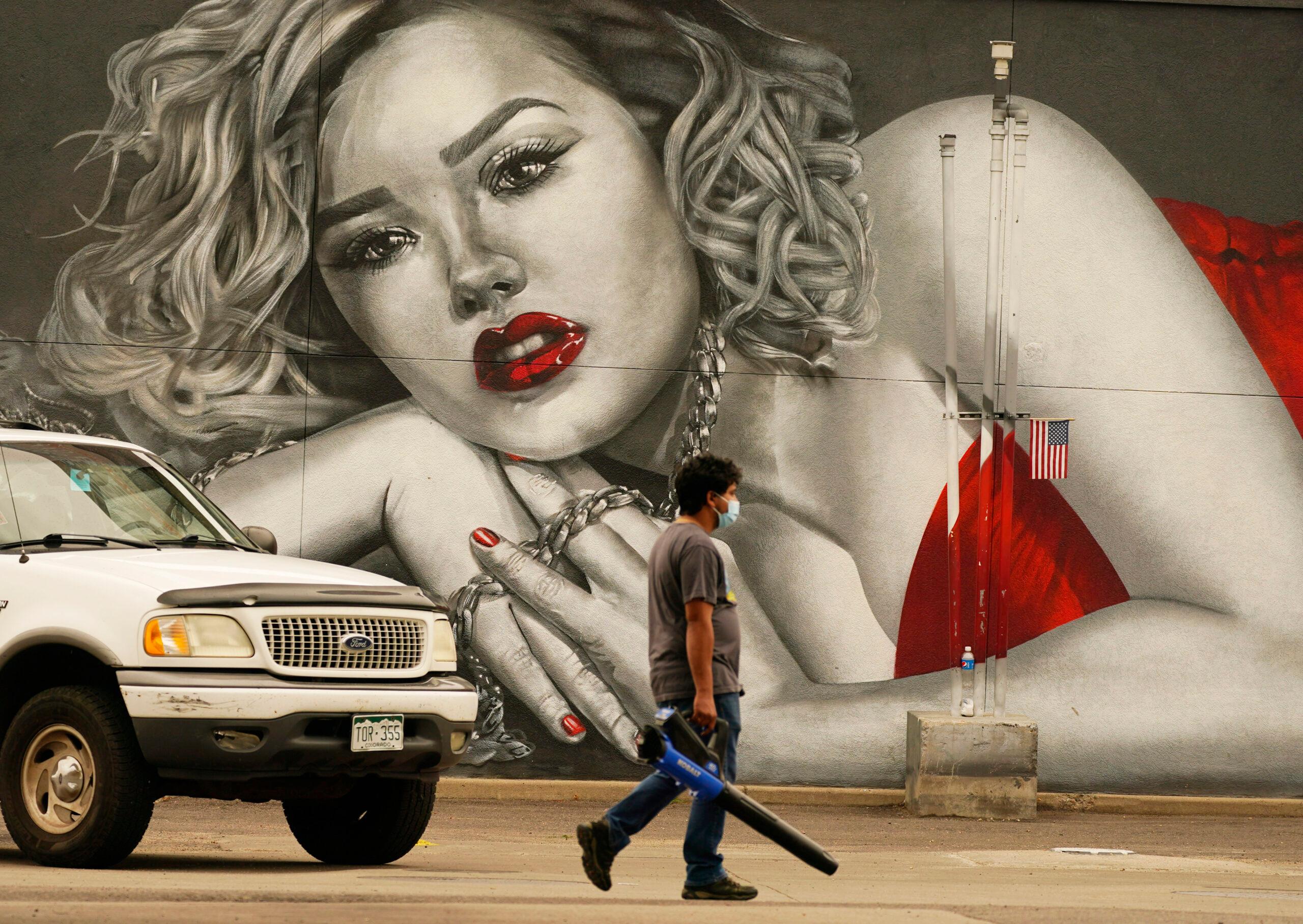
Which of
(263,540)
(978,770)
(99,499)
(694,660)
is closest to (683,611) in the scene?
(694,660)

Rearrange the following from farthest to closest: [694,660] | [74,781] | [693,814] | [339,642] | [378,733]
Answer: [339,642] → [378,733] → [74,781] → [693,814] → [694,660]

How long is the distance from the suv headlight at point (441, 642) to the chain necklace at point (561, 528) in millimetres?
5288

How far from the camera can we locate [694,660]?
23.8 feet

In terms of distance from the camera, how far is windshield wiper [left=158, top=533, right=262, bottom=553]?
8900 millimetres

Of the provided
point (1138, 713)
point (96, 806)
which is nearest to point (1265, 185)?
point (1138, 713)

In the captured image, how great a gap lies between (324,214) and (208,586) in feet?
22.4

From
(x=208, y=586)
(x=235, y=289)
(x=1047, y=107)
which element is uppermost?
(x=1047, y=107)

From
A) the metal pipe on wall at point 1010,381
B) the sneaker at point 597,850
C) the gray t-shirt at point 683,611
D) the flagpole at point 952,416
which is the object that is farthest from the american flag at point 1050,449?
the sneaker at point 597,850

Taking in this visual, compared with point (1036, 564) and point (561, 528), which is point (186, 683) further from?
point (1036, 564)

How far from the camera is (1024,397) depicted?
14.6 m

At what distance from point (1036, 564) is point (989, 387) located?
5.64 ft

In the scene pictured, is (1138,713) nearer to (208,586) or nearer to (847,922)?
(847,922)

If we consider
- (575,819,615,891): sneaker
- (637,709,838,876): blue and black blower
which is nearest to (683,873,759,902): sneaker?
(637,709,838,876): blue and black blower

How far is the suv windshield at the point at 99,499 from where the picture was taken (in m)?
8.70
